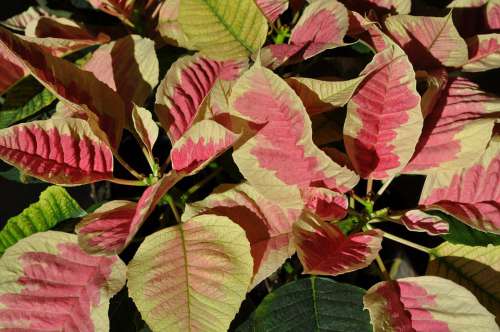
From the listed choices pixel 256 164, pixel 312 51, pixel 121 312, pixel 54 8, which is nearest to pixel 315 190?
pixel 256 164

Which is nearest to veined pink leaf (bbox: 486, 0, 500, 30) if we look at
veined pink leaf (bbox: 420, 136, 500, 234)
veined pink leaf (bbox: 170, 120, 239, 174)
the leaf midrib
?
veined pink leaf (bbox: 420, 136, 500, 234)

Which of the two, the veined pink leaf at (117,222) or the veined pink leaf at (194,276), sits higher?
the veined pink leaf at (117,222)

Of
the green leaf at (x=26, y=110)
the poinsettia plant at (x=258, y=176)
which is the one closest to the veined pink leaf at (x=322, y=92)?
the poinsettia plant at (x=258, y=176)

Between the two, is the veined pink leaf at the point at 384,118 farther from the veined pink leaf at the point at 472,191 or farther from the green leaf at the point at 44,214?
the green leaf at the point at 44,214

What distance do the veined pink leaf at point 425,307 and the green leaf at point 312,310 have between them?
31 millimetres

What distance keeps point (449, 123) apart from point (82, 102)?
410 millimetres

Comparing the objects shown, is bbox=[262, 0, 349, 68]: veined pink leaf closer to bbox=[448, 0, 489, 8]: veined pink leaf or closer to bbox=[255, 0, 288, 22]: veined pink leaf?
bbox=[255, 0, 288, 22]: veined pink leaf

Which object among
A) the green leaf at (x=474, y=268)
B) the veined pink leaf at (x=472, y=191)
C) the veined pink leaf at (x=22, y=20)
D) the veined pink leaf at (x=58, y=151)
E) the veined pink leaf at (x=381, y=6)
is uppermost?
the veined pink leaf at (x=381, y=6)

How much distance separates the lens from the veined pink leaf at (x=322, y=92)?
22.9 inches

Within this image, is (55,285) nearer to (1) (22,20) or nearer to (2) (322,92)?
(2) (322,92)

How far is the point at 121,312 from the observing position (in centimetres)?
69

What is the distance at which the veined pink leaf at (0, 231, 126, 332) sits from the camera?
1.92 ft

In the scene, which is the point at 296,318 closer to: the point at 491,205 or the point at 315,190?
the point at 315,190

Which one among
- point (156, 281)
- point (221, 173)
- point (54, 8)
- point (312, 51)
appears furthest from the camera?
point (54, 8)
